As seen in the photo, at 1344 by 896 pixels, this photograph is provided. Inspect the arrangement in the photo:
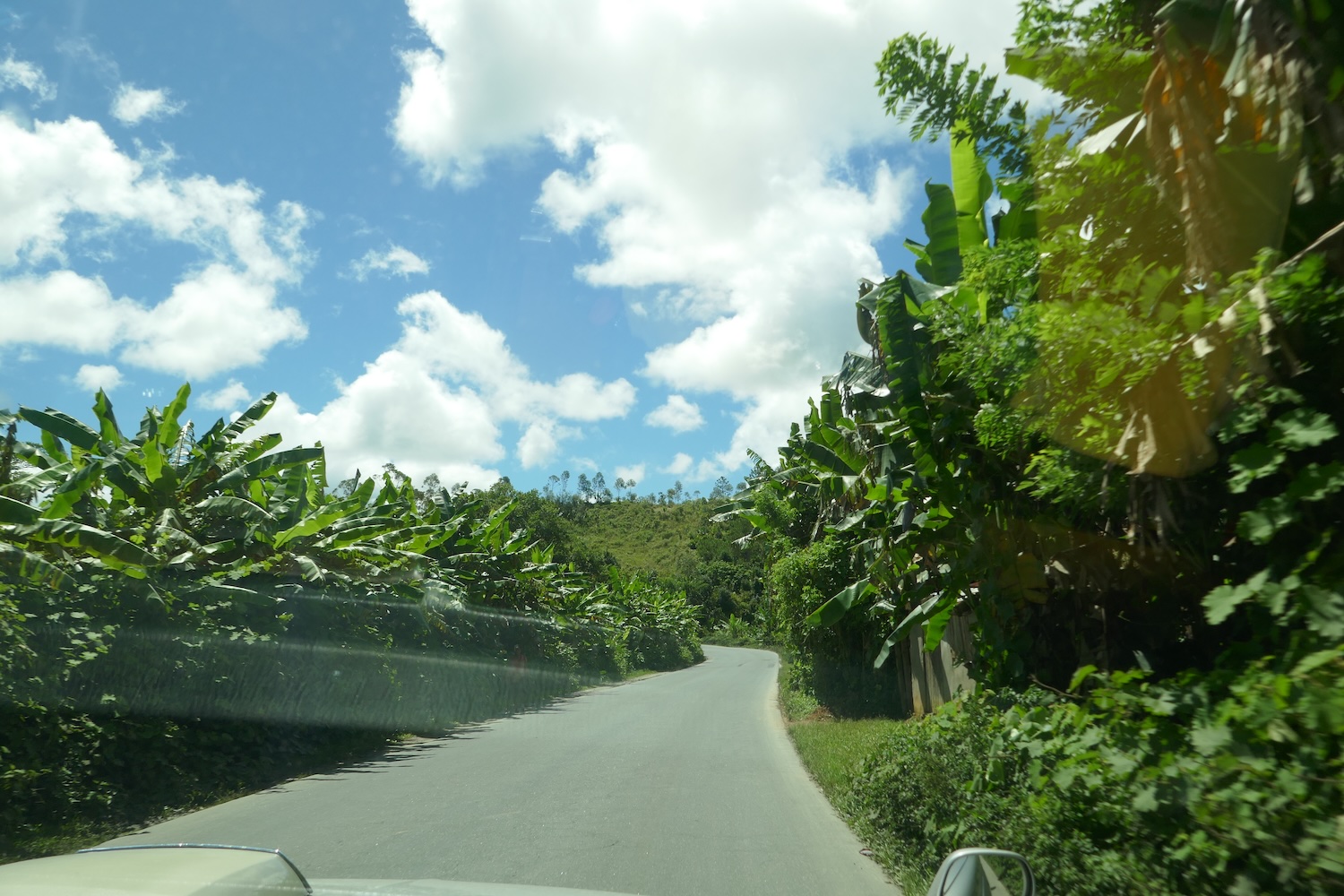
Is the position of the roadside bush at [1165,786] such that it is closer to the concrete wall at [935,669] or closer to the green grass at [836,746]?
the green grass at [836,746]

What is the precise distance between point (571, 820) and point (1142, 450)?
6.40m

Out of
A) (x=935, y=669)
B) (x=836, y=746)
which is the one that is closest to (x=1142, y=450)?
(x=836, y=746)

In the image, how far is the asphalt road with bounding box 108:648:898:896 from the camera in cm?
674

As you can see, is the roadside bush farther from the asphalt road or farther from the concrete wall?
the concrete wall

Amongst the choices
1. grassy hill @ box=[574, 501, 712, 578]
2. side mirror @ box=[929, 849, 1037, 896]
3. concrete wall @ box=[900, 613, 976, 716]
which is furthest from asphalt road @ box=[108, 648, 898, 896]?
grassy hill @ box=[574, 501, 712, 578]

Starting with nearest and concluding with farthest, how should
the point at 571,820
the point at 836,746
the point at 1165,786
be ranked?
the point at 1165,786 → the point at 571,820 → the point at 836,746

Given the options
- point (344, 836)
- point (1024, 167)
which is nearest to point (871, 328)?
point (1024, 167)

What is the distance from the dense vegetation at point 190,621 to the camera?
8688mm

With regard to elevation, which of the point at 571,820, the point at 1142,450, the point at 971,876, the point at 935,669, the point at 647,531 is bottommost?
the point at 571,820

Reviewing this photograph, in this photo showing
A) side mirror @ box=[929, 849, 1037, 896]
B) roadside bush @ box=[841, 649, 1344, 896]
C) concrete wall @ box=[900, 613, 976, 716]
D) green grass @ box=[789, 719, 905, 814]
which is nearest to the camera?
side mirror @ box=[929, 849, 1037, 896]

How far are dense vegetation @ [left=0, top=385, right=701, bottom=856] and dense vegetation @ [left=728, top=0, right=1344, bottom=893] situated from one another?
760 cm

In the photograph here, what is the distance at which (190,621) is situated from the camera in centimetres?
1112

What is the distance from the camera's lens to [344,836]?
7922 mm

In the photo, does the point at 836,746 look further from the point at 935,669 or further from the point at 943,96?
the point at 943,96
